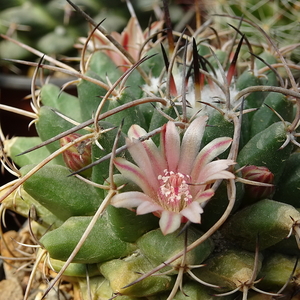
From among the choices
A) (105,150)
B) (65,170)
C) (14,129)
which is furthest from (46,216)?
(14,129)

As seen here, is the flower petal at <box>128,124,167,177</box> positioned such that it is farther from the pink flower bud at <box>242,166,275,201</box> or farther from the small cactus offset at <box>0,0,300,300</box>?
the pink flower bud at <box>242,166,275,201</box>

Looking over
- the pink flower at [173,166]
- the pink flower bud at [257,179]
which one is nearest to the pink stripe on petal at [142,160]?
the pink flower at [173,166]

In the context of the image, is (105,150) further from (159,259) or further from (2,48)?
(2,48)

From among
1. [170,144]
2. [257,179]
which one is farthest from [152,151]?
[257,179]

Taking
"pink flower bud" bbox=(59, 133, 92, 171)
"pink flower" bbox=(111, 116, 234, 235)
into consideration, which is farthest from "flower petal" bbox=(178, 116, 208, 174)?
"pink flower bud" bbox=(59, 133, 92, 171)

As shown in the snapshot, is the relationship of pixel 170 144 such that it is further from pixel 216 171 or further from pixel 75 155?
pixel 75 155
